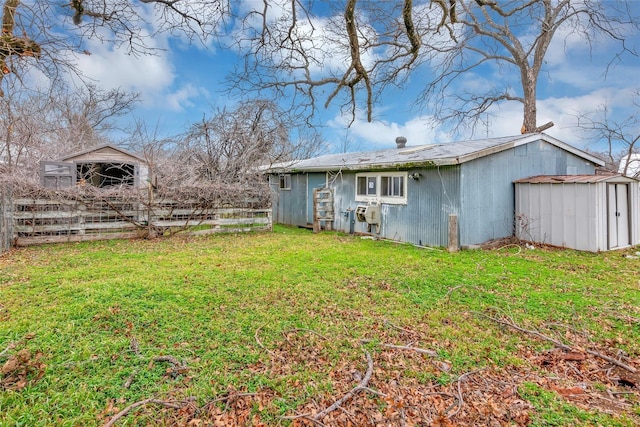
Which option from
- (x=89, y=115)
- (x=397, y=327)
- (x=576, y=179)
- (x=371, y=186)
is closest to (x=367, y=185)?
(x=371, y=186)

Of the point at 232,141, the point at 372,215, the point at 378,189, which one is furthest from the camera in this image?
the point at 232,141

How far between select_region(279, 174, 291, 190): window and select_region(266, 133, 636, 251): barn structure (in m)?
2.22

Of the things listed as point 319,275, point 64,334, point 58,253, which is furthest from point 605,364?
point 58,253

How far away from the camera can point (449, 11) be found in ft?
15.8

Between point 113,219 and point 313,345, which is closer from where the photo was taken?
point 313,345

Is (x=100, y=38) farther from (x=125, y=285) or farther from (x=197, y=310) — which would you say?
(x=197, y=310)

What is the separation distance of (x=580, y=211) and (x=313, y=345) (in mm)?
7486

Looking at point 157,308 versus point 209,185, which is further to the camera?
point 209,185

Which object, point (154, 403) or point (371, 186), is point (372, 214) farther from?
point (154, 403)

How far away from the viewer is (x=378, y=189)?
9.78 meters

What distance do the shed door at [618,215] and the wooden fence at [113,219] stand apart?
9085 millimetres

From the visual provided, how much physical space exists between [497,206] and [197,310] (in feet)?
24.6

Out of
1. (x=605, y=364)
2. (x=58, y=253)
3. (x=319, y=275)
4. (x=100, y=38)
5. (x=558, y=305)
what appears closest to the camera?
(x=605, y=364)

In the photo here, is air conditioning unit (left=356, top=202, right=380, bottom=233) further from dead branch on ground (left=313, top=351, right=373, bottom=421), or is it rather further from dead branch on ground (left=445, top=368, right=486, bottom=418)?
dead branch on ground (left=445, top=368, right=486, bottom=418)
